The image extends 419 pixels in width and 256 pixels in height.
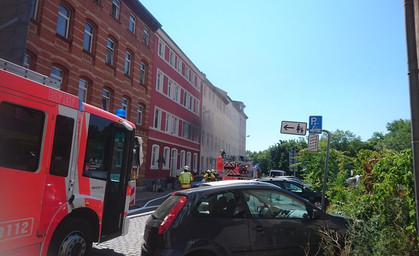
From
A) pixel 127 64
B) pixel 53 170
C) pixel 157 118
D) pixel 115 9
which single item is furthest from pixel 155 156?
pixel 53 170

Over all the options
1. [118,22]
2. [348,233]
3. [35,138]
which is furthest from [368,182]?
[118,22]

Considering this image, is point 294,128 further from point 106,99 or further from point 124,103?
point 124,103

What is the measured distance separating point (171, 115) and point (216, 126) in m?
17.4

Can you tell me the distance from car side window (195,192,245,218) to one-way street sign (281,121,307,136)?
5.10 m

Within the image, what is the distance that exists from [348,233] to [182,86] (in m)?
29.3

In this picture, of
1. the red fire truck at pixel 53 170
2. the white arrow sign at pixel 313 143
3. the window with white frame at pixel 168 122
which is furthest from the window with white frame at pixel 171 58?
the red fire truck at pixel 53 170

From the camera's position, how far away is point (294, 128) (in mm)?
9062

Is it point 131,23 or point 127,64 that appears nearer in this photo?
point 127,64

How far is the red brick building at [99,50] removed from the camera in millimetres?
14195

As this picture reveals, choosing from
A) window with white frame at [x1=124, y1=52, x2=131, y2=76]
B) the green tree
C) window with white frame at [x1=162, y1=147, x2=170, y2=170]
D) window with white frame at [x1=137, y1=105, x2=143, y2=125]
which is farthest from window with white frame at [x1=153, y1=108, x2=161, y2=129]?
the green tree

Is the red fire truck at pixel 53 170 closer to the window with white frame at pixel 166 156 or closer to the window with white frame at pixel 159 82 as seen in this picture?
the window with white frame at pixel 159 82

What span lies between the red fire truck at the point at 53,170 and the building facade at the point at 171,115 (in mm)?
17319

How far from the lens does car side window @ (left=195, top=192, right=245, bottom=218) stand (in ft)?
13.8

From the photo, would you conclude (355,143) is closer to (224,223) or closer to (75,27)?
(75,27)
